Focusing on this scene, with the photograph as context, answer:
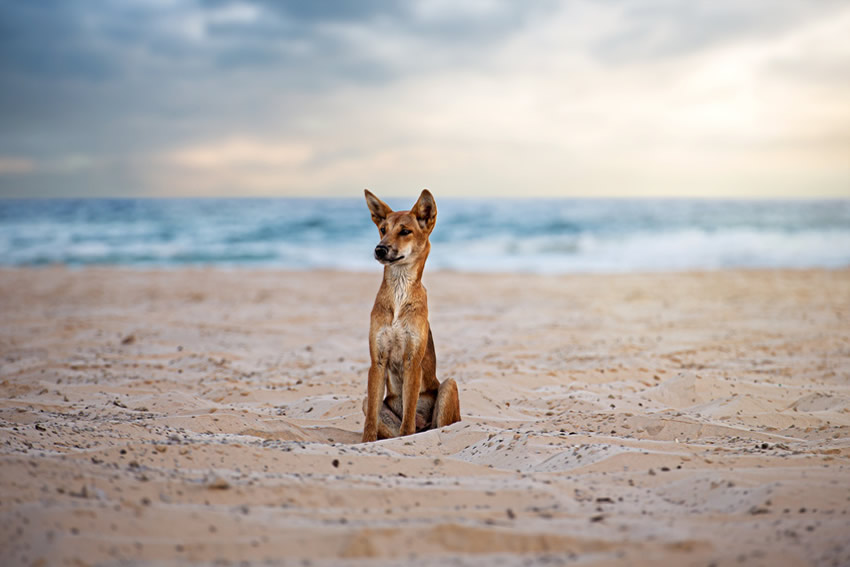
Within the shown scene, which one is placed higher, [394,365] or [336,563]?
[394,365]

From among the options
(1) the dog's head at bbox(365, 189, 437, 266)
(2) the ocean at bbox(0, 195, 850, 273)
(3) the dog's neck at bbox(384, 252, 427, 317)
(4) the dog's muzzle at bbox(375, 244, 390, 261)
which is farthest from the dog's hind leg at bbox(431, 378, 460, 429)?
(2) the ocean at bbox(0, 195, 850, 273)

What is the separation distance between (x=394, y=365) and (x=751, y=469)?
2.34 meters

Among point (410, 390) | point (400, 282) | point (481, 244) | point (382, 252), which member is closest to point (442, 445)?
point (410, 390)

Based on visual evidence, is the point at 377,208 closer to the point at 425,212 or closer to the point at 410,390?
the point at 425,212

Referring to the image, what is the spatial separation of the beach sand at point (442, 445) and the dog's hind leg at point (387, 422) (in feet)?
Result: 1.06

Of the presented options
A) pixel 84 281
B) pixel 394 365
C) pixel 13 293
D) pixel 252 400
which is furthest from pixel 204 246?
pixel 394 365

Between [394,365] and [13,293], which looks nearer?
[394,365]

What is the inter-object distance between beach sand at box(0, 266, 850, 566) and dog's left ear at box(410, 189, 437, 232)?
1539 mm

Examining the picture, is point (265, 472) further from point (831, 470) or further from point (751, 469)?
point (831, 470)

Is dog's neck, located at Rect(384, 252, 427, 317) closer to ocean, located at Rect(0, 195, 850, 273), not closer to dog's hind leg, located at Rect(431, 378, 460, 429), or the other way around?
dog's hind leg, located at Rect(431, 378, 460, 429)

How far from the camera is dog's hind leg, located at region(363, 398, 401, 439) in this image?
15.1 feet

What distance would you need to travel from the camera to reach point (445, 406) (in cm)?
470

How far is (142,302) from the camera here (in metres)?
12.4

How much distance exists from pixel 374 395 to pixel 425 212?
1.39 m
